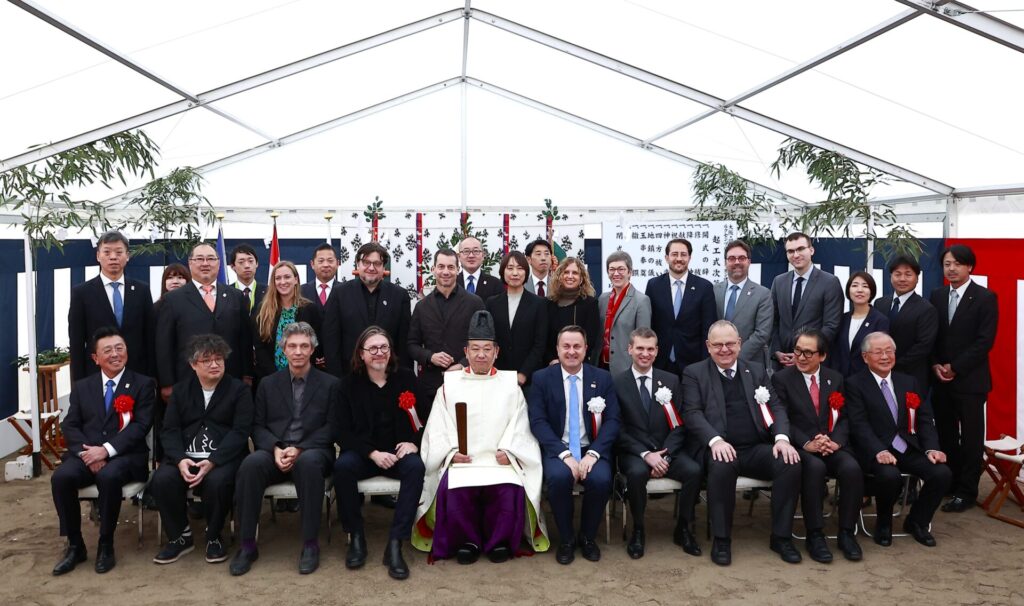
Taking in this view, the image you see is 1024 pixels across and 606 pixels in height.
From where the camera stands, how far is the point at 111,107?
5723 mm

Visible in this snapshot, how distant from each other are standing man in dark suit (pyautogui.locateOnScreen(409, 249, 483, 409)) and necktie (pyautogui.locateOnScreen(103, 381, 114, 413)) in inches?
66.1

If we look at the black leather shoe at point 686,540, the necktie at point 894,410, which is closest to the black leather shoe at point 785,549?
the black leather shoe at point 686,540

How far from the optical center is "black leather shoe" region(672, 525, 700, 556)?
400cm

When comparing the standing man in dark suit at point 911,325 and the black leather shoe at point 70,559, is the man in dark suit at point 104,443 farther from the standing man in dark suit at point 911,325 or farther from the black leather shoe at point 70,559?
the standing man in dark suit at point 911,325

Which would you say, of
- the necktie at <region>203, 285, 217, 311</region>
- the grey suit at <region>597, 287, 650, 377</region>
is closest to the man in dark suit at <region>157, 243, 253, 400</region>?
the necktie at <region>203, 285, 217, 311</region>

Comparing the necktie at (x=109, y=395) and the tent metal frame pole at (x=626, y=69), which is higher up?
the tent metal frame pole at (x=626, y=69)

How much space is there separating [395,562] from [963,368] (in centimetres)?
358

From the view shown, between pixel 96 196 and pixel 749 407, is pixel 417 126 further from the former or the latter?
pixel 749 407

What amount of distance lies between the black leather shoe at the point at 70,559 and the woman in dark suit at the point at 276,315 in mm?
1365

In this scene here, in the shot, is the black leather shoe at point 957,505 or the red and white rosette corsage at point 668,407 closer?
the red and white rosette corsage at point 668,407

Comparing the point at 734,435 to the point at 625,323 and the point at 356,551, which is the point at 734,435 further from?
the point at 356,551

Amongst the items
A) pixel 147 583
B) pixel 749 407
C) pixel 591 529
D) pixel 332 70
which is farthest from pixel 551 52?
pixel 147 583

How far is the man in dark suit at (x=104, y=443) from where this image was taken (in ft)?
12.5

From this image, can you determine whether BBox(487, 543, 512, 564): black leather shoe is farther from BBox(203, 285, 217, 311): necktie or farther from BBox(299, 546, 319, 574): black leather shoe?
BBox(203, 285, 217, 311): necktie
